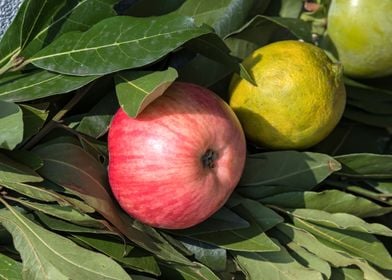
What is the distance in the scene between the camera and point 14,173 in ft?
2.18

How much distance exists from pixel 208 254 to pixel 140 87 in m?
0.22

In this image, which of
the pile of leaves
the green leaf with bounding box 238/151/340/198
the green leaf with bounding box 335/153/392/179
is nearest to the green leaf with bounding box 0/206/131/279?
the pile of leaves

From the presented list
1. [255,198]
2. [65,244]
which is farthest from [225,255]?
[65,244]

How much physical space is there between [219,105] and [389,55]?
0.23 meters

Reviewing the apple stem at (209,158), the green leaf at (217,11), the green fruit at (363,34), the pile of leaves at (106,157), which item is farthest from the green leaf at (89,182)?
the green fruit at (363,34)

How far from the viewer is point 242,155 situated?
2.48ft

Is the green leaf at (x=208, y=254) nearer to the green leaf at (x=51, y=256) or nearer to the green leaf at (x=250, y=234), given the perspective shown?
the green leaf at (x=250, y=234)

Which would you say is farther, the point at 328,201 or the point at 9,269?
the point at 328,201

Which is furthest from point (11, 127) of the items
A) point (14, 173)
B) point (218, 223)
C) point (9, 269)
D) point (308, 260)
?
point (308, 260)

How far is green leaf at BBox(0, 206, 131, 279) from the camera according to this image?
2.22 ft

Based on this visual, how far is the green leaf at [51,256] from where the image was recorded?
68 centimetres

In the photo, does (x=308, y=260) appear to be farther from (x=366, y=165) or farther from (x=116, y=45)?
(x=116, y=45)

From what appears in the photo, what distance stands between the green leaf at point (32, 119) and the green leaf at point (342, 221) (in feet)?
1.04

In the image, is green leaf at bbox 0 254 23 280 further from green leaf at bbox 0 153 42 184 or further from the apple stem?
the apple stem
